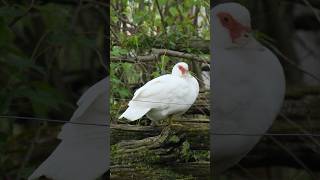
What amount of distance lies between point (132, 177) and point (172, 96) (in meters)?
0.43

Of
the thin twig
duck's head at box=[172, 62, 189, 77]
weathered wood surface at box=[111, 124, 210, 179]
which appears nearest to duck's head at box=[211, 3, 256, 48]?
duck's head at box=[172, 62, 189, 77]

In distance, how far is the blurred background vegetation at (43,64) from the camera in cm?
285

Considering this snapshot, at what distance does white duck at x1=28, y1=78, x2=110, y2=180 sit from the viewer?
109 inches

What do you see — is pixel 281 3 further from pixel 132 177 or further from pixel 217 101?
pixel 132 177

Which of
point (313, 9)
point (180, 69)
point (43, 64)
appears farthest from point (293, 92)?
point (43, 64)

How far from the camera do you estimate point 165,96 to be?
277 cm

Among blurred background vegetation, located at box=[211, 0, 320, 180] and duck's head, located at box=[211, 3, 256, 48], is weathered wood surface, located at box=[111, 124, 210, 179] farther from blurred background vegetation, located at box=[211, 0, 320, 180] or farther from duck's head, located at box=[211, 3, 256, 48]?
duck's head, located at box=[211, 3, 256, 48]

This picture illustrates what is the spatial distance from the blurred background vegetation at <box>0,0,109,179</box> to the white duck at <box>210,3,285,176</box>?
0.58 m

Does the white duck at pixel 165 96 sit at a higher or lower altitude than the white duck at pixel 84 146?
higher

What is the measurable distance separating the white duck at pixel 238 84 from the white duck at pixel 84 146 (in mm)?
525

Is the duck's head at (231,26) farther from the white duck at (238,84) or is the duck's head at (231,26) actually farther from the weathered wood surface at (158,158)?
the weathered wood surface at (158,158)

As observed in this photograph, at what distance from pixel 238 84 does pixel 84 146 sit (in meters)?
0.80

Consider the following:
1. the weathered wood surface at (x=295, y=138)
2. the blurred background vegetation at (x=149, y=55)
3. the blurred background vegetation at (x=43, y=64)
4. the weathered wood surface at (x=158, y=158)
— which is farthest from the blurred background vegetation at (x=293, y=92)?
the blurred background vegetation at (x=43, y=64)

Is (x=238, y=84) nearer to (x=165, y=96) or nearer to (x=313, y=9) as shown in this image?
(x=165, y=96)
